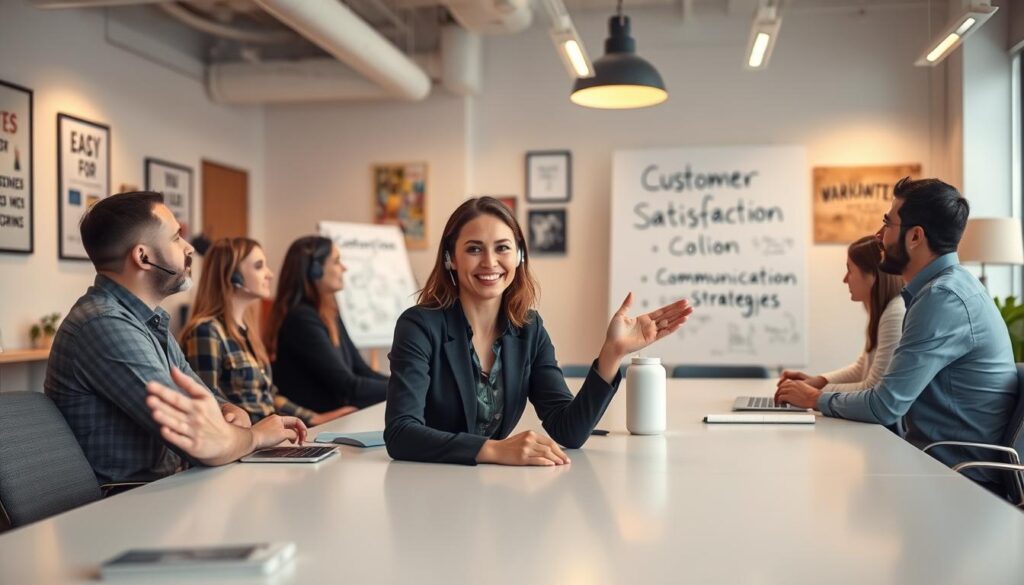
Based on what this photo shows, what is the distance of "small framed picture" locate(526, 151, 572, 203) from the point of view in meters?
6.23

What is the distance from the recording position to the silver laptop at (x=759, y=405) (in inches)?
103

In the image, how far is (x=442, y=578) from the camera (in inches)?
43.8

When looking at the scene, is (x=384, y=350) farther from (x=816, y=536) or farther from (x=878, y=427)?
(x=816, y=536)

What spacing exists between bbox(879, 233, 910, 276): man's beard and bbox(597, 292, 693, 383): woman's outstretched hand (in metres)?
0.95

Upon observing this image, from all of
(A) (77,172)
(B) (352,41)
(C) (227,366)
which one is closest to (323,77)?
(B) (352,41)

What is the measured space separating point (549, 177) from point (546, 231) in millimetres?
365

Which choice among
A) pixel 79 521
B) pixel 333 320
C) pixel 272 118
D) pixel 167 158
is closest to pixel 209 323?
pixel 333 320

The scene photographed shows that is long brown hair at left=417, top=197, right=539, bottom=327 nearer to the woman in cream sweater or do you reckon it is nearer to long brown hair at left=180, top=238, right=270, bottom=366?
the woman in cream sweater

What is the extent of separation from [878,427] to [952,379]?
0.99 ft

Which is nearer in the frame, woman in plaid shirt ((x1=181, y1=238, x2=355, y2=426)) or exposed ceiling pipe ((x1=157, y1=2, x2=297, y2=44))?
woman in plaid shirt ((x1=181, y1=238, x2=355, y2=426))

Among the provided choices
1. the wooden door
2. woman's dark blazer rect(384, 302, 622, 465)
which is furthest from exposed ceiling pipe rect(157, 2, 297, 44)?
woman's dark blazer rect(384, 302, 622, 465)

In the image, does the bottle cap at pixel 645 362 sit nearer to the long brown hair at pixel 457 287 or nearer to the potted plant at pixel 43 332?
the long brown hair at pixel 457 287

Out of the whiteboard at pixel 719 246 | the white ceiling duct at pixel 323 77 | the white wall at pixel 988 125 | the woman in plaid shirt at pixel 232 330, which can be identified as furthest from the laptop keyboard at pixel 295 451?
the white wall at pixel 988 125

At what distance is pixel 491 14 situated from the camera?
513 centimetres
